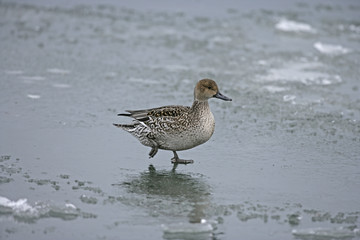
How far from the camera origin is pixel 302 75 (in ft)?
32.4

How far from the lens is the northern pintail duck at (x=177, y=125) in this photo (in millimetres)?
6566

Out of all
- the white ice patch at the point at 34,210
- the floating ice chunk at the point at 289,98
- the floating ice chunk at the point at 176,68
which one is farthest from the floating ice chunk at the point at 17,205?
the floating ice chunk at the point at 176,68

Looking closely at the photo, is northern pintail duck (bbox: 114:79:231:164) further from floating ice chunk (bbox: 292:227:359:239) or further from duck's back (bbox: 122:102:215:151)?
floating ice chunk (bbox: 292:227:359:239)

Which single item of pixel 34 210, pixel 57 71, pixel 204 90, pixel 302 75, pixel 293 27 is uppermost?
pixel 293 27

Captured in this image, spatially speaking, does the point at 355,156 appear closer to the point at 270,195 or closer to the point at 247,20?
the point at 270,195

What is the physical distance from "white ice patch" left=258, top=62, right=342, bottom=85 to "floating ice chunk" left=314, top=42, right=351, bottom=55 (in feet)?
2.62

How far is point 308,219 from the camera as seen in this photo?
202 inches

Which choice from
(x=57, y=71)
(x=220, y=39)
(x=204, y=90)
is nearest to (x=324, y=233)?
(x=204, y=90)

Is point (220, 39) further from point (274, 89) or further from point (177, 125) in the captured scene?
point (177, 125)

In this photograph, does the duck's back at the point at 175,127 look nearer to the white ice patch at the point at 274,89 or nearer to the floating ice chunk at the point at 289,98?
the floating ice chunk at the point at 289,98

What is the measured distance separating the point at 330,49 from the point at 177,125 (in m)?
5.56

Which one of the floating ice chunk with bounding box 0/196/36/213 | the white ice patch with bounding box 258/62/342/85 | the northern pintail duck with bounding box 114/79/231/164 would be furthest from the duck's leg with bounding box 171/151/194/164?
the white ice patch with bounding box 258/62/342/85

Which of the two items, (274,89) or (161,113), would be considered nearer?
(161,113)

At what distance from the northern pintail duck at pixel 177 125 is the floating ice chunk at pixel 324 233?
1.99m
